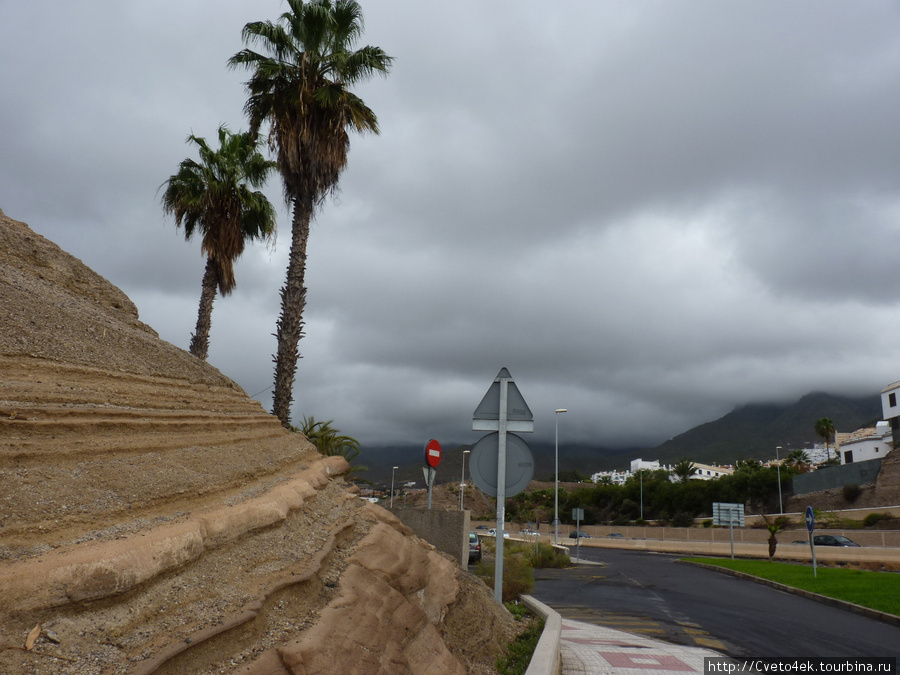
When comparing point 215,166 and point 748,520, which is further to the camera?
point 748,520

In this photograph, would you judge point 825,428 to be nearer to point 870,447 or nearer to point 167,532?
point 870,447

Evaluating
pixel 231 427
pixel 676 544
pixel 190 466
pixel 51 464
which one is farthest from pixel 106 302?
pixel 676 544

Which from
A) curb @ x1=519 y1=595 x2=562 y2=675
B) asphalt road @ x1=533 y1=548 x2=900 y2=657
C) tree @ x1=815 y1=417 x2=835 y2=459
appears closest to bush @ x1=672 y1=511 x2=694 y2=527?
tree @ x1=815 y1=417 x2=835 y2=459

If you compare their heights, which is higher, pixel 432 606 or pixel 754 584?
pixel 432 606

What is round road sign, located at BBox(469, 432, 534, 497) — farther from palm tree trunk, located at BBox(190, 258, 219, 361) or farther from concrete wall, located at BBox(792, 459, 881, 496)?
concrete wall, located at BBox(792, 459, 881, 496)

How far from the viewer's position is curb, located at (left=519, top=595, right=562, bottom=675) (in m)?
5.97

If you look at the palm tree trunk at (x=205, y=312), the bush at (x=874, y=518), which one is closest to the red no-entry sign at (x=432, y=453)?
the palm tree trunk at (x=205, y=312)

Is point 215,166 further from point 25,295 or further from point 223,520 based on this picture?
point 223,520

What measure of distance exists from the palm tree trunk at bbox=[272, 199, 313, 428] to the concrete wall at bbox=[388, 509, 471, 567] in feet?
12.5

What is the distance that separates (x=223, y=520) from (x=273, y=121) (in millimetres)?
12376

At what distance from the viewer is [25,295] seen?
6.86 m

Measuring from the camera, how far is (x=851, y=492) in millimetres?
64875

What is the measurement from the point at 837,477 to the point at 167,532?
77855 mm

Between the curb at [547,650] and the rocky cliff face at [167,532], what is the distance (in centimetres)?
59
